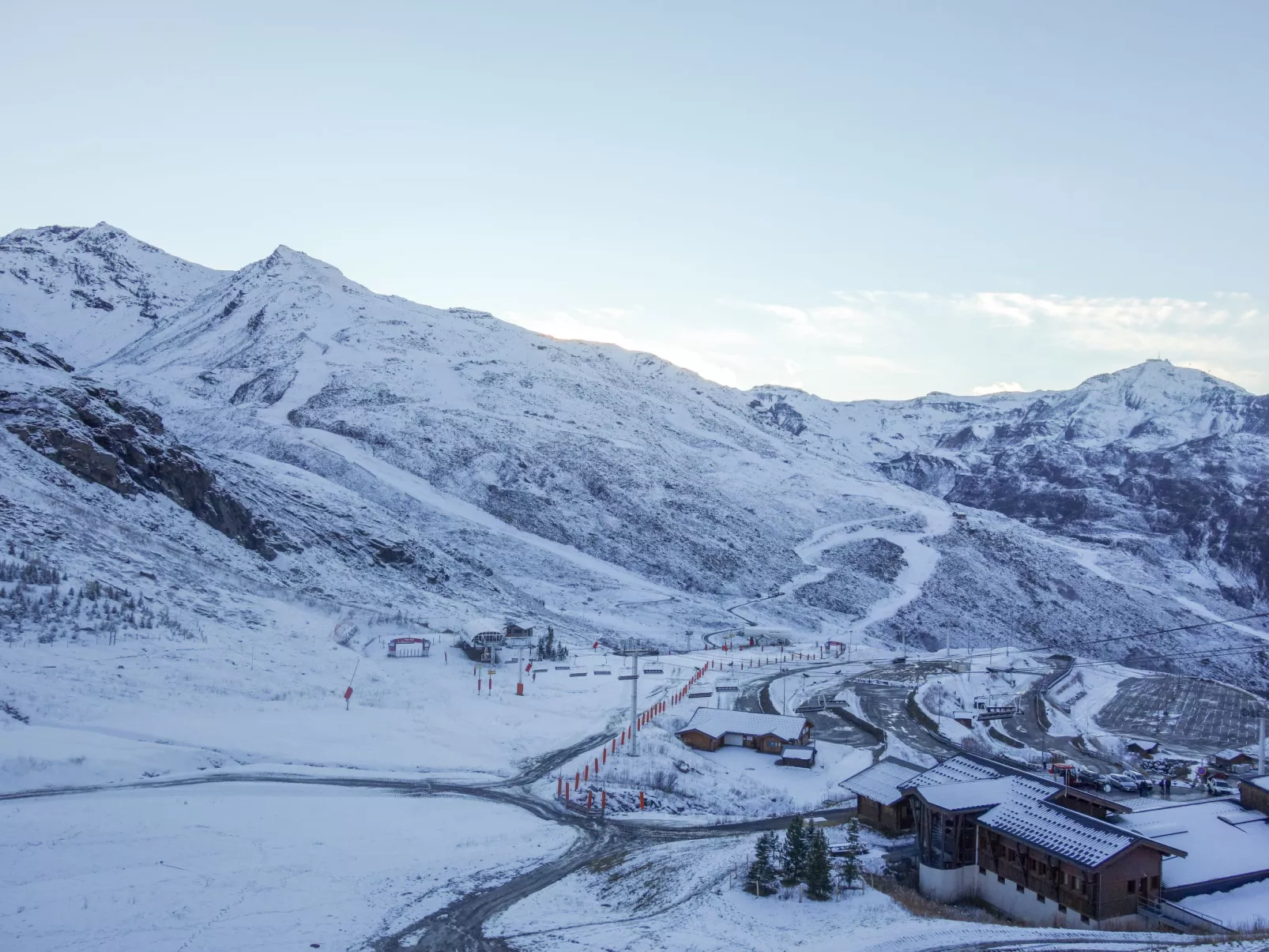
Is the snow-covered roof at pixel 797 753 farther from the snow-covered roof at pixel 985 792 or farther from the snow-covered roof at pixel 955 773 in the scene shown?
the snow-covered roof at pixel 985 792

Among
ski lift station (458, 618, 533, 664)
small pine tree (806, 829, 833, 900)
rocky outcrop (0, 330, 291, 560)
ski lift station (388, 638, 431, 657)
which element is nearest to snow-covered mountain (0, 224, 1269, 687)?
rocky outcrop (0, 330, 291, 560)

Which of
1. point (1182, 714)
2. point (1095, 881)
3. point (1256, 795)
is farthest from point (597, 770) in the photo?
point (1182, 714)

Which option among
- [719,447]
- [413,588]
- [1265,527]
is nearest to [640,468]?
[719,447]

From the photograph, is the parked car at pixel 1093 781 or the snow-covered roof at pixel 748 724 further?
the snow-covered roof at pixel 748 724

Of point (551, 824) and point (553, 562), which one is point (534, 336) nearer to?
point (553, 562)

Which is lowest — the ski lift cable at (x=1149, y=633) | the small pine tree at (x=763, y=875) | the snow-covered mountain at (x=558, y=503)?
the ski lift cable at (x=1149, y=633)

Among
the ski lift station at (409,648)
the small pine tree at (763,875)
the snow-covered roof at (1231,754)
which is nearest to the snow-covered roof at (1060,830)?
the small pine tree at (763,875)

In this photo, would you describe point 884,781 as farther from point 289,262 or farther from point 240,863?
point 289,262
